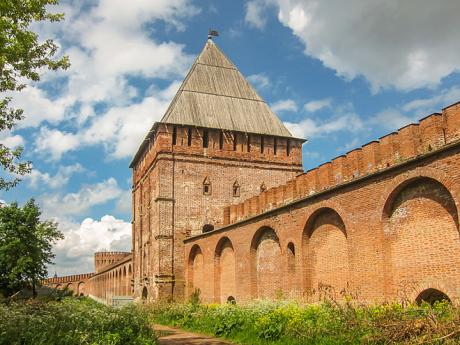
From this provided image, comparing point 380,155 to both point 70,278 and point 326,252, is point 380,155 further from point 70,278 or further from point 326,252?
point 70,278

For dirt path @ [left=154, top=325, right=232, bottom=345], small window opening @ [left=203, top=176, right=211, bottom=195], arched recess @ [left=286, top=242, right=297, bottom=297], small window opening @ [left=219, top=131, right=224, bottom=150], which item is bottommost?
dirt path @ [left=154, top=325, right=232, bottom=345]

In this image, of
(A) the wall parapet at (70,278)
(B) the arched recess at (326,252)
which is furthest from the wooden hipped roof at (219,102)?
(A) the wall parapet at (70,278)

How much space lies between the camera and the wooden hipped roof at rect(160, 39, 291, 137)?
26.8 metres

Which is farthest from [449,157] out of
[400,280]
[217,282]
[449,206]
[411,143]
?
[217,282]

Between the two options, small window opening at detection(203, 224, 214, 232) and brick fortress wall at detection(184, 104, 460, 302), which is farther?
small window opening at detection(203, 224, 214, 232)

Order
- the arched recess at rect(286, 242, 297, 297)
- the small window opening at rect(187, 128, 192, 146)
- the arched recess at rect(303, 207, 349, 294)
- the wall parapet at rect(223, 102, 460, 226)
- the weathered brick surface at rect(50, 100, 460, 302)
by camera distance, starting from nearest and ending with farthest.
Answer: the weathered brick surface at rect(50, 100, 460, 302) → the wall parapet at rect(223, 102, 460, 226) → the arched recess at rect(303, 207, 349, 294) → the arched recess at rect(286, 242, 297, 297) → the small window opening at rect(187, 128, 192, 146)

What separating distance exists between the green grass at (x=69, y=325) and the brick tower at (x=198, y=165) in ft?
43.6

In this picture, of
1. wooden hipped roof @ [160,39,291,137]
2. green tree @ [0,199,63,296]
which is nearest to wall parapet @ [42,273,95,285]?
green tree @ [0,199,63,296]

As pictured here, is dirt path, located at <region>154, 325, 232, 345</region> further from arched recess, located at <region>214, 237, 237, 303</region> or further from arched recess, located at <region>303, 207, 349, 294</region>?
arched recess, located at <region>214, 237, 237, 303</region>

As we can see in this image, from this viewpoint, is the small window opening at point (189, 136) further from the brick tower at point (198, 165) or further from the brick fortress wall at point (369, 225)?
the brick fortress wall at point (369, 225)

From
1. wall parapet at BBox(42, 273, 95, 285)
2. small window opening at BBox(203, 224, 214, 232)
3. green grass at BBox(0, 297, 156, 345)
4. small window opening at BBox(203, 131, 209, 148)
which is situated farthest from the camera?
wall parapet at BBox(42, 273, 95, 285)

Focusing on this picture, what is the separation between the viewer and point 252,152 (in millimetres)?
26969

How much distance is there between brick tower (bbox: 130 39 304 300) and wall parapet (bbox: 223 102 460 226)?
25.0 ft

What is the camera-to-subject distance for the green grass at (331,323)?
8125 millimetres
